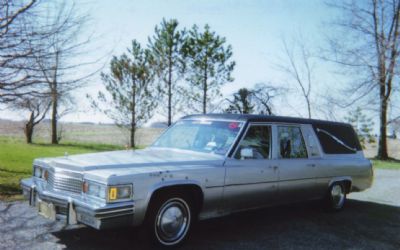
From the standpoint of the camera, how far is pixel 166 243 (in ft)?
14.1

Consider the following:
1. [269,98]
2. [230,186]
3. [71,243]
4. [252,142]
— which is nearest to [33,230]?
[71,243]

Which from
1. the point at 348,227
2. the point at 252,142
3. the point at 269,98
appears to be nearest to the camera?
the point at 252,142

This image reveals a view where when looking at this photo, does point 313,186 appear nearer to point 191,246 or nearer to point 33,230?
point 191,246

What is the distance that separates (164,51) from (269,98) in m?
14.3

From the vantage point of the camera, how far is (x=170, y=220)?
4.33 meters

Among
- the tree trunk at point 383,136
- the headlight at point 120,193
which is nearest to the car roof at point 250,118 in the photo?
the headlight at point 120,193

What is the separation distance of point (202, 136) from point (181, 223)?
1.55m

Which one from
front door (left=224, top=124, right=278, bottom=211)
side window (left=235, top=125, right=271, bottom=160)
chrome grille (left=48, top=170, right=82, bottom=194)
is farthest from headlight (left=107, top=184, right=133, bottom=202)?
side window (left=235, top=125, right=271, bottom=160)

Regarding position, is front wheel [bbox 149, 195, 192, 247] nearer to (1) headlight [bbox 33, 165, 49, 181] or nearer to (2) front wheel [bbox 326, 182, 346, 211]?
(1) headlight [bbox 33, 165, 49, 181]

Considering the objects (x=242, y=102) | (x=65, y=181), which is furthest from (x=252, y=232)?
(x=242, y=102)

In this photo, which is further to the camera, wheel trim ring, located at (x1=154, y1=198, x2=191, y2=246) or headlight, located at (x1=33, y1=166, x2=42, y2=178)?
headlight, located at (x1=33, y1=166, x2=42, y2=178)

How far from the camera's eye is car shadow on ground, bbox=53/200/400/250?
456 centimetres

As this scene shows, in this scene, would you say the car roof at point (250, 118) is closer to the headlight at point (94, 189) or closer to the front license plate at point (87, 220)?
the headlight at point (94, 189)

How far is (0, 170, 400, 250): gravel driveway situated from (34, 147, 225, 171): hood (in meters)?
0.89
